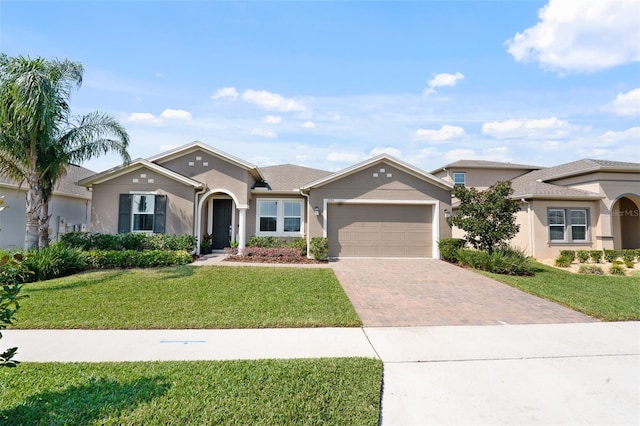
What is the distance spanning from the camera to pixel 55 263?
30.0 feet

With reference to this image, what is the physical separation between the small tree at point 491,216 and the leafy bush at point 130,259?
12.0m

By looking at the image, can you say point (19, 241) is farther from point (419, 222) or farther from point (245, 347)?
point (419, 222)

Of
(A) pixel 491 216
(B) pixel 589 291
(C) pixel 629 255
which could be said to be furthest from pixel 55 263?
(C) pixel 629 255

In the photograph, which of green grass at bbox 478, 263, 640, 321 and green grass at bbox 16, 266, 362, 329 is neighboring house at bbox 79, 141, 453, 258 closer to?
green grass at bbox 16, 266, 362, 329

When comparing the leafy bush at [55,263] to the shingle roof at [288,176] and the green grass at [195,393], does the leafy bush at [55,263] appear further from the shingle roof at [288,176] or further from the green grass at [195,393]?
the shingle roof at [288,176]

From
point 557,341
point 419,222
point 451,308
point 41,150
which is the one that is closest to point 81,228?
point 41,150

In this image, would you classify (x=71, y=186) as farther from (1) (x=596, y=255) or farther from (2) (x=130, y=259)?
(1) (x=596, y=255)

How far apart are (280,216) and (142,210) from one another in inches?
249

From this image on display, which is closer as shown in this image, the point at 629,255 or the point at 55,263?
the point at 55,263

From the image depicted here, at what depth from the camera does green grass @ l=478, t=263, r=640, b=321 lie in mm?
6629

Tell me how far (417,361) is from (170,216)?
40.4ft

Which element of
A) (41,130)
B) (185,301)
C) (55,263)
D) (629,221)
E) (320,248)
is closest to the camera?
(185,301)

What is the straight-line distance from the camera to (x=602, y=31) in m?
8.05

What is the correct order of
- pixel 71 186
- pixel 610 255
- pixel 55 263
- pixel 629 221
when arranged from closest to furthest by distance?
1. pixel 55 263
2. pixel 610 255
3. pixel 71 186
4. pixel 629 221
